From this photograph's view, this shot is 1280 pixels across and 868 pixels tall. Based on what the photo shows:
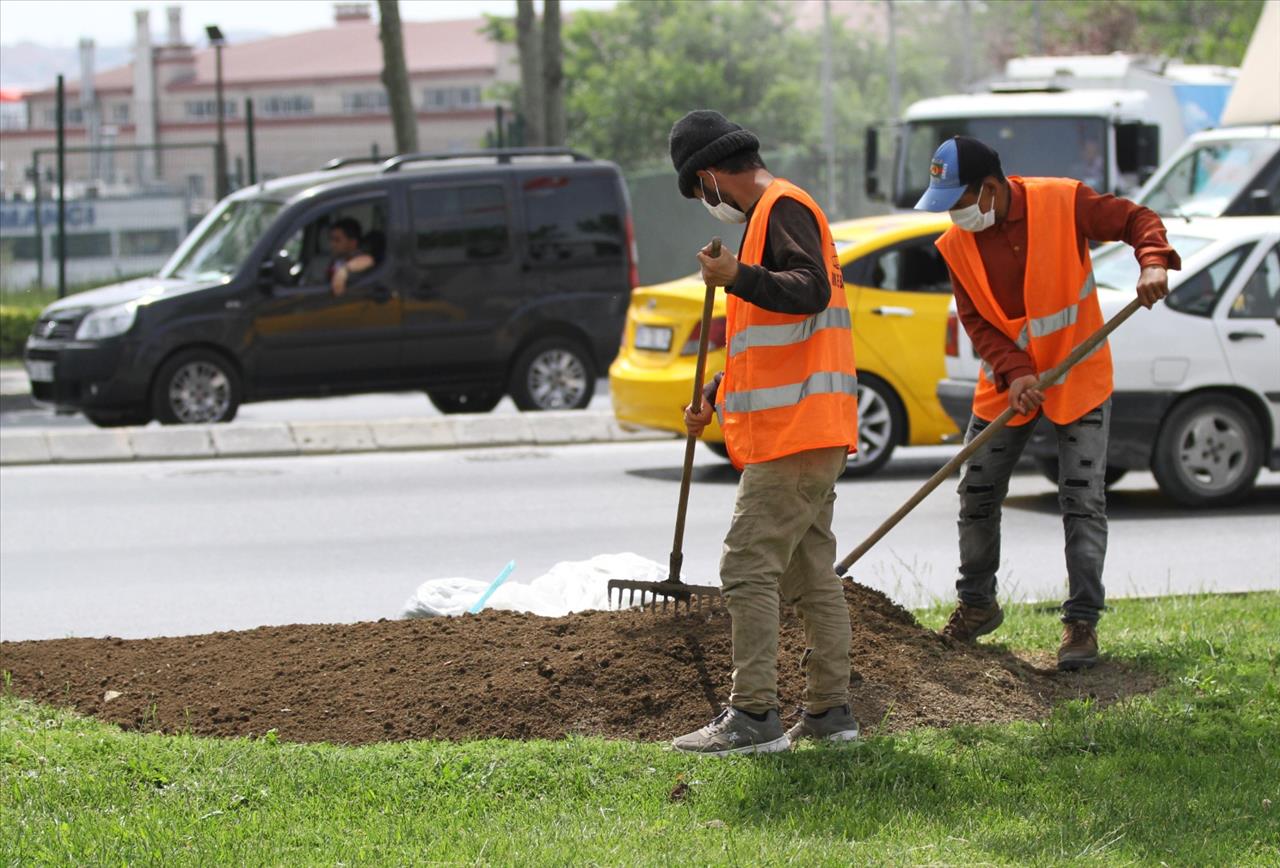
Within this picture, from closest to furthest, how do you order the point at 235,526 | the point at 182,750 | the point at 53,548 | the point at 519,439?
the point at 182,750, the point at 53,548, the point at 235,526, the point at 519,439

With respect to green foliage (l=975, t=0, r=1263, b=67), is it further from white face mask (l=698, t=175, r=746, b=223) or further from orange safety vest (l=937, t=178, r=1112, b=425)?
white face mask (l=698, t=175, r=746, b=223)

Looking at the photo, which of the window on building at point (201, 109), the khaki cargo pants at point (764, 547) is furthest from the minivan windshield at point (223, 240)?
the window on building at point (201, 109)

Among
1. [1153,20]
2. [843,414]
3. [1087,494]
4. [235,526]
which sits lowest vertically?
[235,526]

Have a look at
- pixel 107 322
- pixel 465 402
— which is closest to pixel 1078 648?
A: pixel 107 322

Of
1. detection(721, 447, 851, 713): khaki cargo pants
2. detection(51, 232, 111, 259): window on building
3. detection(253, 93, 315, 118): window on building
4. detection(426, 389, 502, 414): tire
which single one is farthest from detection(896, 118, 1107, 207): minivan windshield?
detection(253, 93, 315, 118): window on building

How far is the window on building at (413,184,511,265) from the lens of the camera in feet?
50.0

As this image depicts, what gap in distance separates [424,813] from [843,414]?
5.11 ft

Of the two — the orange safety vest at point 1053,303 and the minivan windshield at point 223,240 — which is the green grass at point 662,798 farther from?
the minivan windshield at point 223,240

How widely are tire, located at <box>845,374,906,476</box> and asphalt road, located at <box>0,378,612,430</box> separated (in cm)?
466

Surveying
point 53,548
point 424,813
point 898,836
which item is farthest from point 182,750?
point 53,548

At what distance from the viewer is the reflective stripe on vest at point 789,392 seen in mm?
5199

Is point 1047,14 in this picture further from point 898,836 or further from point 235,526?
point 898,836

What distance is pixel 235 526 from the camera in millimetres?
10703

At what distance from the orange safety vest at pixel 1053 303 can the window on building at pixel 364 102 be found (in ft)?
274
